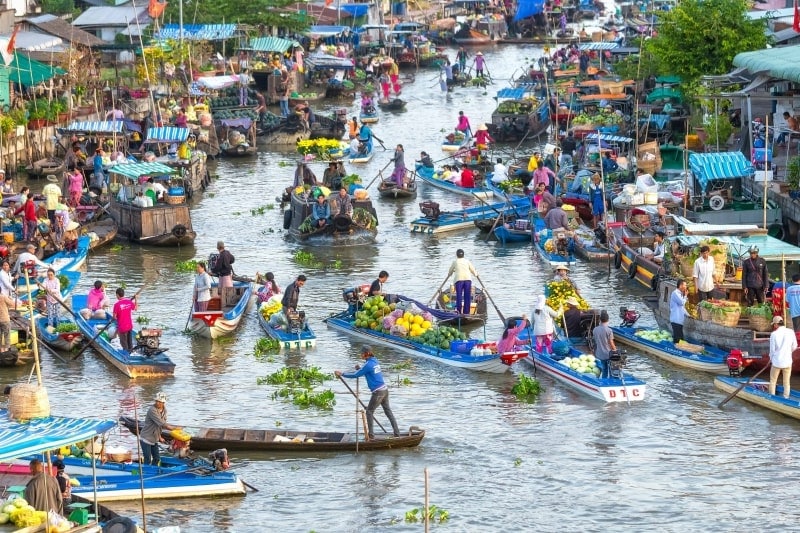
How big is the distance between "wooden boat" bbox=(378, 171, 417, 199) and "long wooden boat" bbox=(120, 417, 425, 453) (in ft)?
75.4

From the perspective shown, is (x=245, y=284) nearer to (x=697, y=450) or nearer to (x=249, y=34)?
(x=697, y=450)

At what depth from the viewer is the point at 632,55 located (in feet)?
231

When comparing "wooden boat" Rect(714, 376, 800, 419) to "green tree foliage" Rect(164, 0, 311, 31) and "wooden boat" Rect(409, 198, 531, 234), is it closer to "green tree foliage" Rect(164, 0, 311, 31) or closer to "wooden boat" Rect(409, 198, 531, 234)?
"wooden boat" Rect(409, 198, 531, 234)

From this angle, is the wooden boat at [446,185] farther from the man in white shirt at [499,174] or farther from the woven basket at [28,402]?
the woven basket at [28,402]

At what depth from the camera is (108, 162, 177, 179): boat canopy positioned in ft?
134

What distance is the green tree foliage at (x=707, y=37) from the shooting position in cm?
5134

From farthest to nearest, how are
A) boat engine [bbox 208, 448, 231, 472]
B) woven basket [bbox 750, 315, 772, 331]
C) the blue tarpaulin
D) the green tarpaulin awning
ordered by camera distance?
the blue tarpaulin < the green tarpaulin awning < woven basket [bbox 750, 315, 772, 331] < boat engine [bbox 208, 448, 231, 472]

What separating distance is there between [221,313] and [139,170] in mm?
10298

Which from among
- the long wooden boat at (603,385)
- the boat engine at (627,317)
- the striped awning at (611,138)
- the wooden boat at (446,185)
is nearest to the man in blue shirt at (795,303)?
the long wooden boat at (603,385)

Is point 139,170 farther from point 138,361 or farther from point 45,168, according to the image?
point 138,361

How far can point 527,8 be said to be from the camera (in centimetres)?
10119

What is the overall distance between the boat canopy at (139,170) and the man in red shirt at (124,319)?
37.1 ft

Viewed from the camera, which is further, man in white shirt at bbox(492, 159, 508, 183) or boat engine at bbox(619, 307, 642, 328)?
man in white shirt at bbox(492, 159, 508, 183)

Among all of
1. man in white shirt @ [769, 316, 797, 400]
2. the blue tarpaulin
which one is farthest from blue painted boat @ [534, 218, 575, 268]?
the blue tarpaulin
